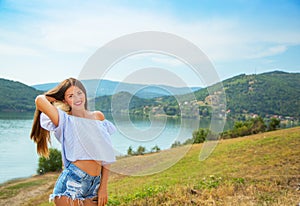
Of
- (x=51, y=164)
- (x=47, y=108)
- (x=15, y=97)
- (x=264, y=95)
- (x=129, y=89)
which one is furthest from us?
(x=15, y=97)

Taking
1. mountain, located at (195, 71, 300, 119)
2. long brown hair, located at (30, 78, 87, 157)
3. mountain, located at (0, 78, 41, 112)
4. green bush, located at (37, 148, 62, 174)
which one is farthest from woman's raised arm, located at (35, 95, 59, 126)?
mountain, located at (0, 78, 41, 112)

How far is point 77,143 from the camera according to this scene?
260 centimetres

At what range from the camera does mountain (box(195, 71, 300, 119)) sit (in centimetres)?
5634

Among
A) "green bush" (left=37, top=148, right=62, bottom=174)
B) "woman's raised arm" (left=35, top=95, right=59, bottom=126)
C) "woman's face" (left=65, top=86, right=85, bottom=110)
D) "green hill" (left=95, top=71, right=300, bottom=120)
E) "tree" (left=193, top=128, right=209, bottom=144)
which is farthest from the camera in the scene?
"green hill" (left=95, top=71, right=300, bottom=120)

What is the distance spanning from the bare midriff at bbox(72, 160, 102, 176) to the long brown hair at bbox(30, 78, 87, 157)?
18.3 inches

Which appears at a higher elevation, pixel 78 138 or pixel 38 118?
pixel 38 118

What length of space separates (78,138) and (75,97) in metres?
0.36

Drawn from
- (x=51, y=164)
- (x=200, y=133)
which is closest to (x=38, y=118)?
(x=200, y=133)

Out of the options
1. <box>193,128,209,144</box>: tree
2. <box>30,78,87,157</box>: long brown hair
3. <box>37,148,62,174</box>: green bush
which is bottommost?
<box>37,148,62,174</box>: green bush

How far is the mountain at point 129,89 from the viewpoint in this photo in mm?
2617

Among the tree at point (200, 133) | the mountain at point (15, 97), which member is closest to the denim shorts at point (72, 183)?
the tree at point (200, 133)

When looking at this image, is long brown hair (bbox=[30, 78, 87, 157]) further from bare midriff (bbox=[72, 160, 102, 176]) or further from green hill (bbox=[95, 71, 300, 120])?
green hill (bbox=[95, 71, 300, 120])

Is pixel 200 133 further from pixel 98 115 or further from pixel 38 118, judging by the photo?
pixel 38 118

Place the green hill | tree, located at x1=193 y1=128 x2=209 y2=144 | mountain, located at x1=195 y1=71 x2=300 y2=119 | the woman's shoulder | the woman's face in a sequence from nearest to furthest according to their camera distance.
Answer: the woman's face < the woman's shoulder < tree, located at x1=193 y1=128 x2=209 y2=144 < the green hill < mountain, located at x1=195 y1=71 x2=300 y2=119
